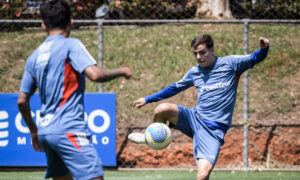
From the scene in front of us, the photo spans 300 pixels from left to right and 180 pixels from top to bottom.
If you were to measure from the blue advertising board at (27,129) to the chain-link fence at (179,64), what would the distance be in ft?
2.77

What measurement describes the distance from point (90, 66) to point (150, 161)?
5.43m

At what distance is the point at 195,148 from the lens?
16.4ft

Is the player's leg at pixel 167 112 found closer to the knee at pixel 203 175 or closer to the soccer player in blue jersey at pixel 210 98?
the soccer player in blue jersey at pixel 210 98

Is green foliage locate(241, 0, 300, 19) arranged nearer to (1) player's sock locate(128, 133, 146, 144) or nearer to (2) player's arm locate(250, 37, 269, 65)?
(2) player's arm locate(250, 37, 269, 65)

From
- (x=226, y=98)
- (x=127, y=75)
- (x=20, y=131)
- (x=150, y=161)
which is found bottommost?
(x=150, y=161)

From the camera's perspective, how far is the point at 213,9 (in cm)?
1257

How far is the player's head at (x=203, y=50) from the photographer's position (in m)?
4.96

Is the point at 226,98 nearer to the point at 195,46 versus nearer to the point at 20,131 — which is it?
the point at 195,46

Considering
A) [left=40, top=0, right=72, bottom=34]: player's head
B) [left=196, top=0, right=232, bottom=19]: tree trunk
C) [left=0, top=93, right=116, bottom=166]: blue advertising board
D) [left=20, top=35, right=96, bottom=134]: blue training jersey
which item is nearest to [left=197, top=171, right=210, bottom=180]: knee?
[left=20, top=35, right=96, bottom=134]: blue training jersey

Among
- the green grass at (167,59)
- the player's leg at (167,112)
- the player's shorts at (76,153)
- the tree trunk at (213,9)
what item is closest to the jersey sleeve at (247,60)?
the player's leg at (167,112)

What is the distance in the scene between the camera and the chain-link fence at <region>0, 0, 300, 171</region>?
815 centimetres

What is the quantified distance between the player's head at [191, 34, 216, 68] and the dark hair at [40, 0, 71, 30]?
2.14m

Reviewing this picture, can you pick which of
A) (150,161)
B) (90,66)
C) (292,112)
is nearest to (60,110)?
(90,66)

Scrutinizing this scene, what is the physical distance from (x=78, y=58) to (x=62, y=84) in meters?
0.23
